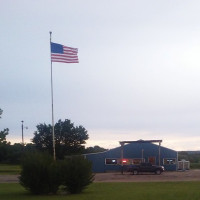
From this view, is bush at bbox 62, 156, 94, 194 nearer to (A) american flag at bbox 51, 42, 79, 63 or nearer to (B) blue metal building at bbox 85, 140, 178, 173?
(A) american flag at bbox 51, 42, 79, 63

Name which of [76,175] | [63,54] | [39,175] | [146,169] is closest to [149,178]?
[146,169]

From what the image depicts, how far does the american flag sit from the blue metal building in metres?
42.5

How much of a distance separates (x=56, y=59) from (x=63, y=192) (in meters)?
9.66

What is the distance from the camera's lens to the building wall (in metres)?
79.8

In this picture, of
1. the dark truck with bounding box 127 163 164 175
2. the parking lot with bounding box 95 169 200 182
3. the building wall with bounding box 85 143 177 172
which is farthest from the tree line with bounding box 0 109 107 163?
the parking lot with bounding box 95 169 200 182

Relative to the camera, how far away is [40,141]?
103375mm

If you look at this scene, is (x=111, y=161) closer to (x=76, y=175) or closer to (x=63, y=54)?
(x=63, y=54)

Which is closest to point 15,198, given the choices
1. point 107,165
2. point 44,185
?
point 44,185

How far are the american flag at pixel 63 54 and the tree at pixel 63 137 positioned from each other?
63672 mm

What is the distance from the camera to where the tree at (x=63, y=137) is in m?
103

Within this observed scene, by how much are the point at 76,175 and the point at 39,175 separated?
92.1 inches

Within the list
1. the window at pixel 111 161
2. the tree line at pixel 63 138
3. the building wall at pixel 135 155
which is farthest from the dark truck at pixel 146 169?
the tree line at pixel 63 138

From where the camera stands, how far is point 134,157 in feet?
267

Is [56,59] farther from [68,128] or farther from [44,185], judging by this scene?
[68,128]
